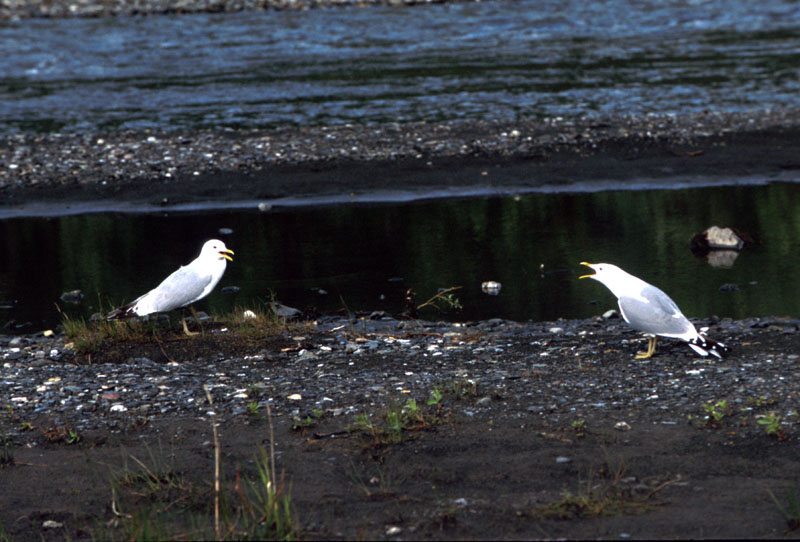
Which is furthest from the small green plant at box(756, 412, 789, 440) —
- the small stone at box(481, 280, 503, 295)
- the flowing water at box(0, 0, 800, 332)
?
the small stone at box(481, 280, 503, 295)

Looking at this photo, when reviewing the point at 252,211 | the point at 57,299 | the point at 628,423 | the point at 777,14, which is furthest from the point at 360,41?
the point at 628,423

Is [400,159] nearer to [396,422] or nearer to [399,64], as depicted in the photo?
[396,422]

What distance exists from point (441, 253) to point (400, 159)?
4757 millimetres

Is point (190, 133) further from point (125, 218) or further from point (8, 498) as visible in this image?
point (8, 498)

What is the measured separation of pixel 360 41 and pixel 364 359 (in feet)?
91.3

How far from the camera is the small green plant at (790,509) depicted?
20.1 feet

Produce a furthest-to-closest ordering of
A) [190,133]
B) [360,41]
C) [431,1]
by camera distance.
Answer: [431,1]
[360,41]
[190,133]

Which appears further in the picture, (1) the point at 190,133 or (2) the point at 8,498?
(1) the point at 190,133

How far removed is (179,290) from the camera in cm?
1062

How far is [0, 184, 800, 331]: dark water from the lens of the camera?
504 inches

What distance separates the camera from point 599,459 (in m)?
7.29

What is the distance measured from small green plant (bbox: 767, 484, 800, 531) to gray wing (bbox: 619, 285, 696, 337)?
2.86m

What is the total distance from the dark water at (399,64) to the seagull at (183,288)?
471 inches

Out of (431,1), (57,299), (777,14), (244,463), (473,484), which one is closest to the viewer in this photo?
(473,484)
